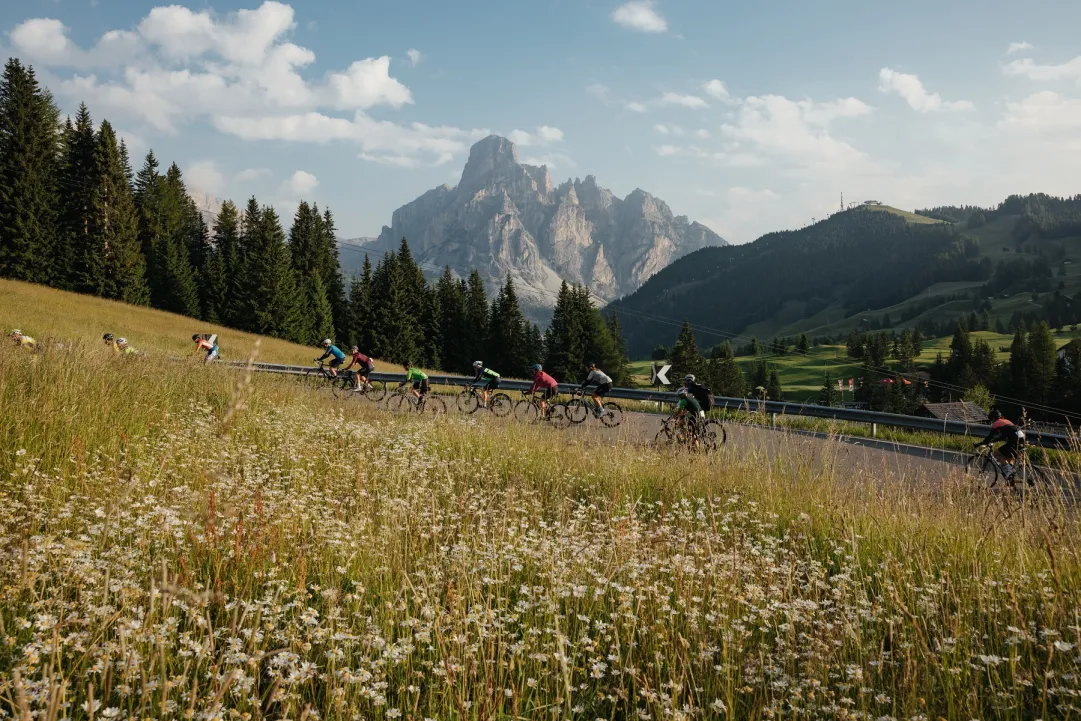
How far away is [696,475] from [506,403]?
559 inches

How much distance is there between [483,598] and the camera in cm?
396

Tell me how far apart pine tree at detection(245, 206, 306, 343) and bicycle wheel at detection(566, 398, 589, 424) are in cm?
5655

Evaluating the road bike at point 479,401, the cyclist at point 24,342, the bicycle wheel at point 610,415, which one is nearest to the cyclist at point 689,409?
the bicycle wheel at point 610,415

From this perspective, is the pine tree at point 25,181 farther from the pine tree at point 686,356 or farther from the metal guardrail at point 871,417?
the pine tree at point 686,356

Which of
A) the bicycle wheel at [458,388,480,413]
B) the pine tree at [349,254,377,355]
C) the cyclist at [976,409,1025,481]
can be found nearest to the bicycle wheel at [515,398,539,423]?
the bicycle wheel at [458,388,480,413]

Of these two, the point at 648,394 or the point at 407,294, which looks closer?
the point at 648,394

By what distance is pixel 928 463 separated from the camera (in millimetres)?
14180

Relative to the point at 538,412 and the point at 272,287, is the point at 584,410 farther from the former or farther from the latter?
the point at 272,287

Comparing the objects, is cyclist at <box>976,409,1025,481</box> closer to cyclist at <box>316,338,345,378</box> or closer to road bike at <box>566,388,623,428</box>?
road bike at <box>566,388,623,428</box>

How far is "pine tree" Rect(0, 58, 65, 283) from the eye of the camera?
169ft

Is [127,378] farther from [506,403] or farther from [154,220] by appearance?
[154,220]

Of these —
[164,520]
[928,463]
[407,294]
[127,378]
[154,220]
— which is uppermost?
[154,220]

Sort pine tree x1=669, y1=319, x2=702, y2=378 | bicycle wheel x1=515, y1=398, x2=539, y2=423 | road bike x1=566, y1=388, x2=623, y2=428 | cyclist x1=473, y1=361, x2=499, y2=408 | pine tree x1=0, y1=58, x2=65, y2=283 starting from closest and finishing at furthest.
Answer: bicycle wheel x1=515, y1=398, x2=539, y2=423 → road bike x1=566, y1=388, x2=623, y2=428 → cyclist x1=473, y1=361, x2=499, y2=408 → pine tree x1=0, y1=58, x2=65, y2=283 → pine tree x1=669, y1=319, x2=702, y2=378

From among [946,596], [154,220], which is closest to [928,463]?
[946,596]
